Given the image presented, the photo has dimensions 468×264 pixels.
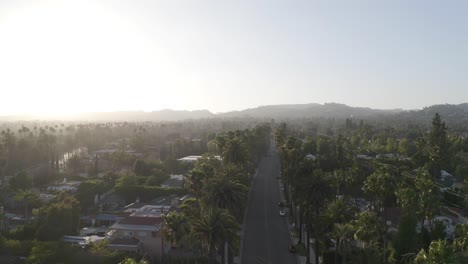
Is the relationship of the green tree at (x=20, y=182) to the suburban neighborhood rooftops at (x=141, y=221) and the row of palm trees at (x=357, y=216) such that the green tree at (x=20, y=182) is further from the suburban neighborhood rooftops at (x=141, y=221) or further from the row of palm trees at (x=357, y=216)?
the row of palm trees at (x=357, y=216)

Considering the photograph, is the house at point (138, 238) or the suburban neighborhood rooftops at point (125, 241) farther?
the suburban neighborhood rooftops at point (125, 241)

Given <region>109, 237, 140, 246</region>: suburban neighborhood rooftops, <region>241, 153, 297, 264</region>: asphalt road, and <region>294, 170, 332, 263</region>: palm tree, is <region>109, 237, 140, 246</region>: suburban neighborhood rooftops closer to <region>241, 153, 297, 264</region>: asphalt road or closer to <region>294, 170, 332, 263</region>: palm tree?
<region>241, 153, 297, 264</region>: asphalt road

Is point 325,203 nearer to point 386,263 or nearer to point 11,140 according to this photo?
point 386,263

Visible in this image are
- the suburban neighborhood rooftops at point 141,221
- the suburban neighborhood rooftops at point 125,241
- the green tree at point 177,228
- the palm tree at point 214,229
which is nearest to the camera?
the palm tree at point 214,229

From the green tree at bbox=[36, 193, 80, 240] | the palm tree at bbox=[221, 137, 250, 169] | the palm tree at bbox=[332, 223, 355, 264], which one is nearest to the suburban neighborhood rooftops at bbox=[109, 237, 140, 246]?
the green tree at bbox=[36, 193, 80, 240]

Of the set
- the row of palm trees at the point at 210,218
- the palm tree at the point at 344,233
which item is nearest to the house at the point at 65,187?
the row of palm trees at the point at 210,218

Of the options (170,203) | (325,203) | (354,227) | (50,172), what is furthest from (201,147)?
(354,227)
